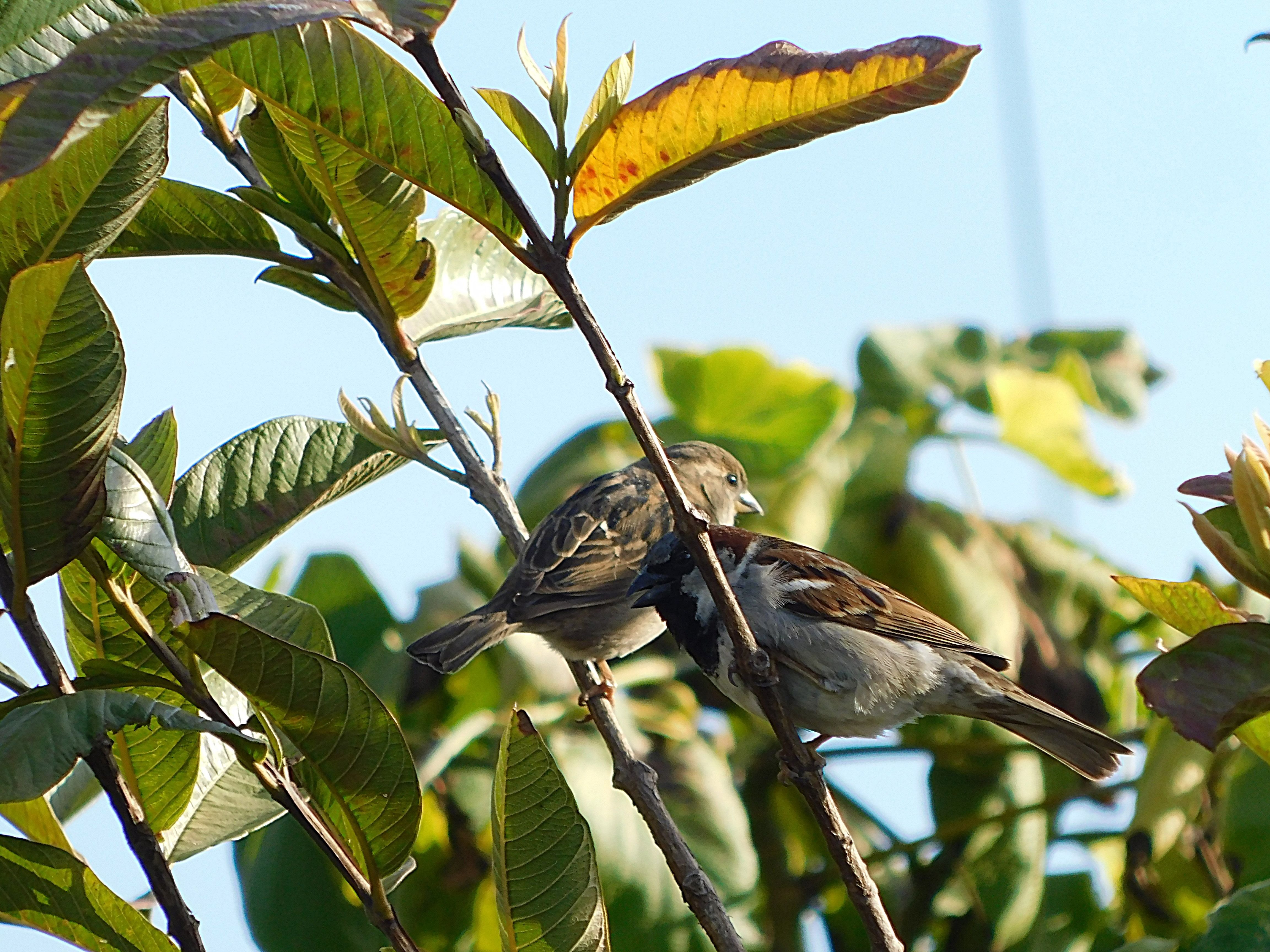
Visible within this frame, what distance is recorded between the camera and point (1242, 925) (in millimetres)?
1306

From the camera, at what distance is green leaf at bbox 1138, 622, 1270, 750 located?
1.00m

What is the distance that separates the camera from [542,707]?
2961 mm

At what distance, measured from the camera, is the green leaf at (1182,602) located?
122 centimetres

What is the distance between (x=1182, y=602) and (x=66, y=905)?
3.54 ft

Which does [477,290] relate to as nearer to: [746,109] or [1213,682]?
[746,109]

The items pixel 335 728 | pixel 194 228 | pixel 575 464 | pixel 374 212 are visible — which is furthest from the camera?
pixel 575 464

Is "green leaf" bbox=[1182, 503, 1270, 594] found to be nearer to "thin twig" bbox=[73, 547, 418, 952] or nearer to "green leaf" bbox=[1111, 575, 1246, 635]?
"green leaf" bbox=[1111, 575, 1246, 635]

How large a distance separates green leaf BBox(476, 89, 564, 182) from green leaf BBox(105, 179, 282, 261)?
51 centimetres

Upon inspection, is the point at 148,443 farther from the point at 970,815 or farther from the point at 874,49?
the point at 970,815

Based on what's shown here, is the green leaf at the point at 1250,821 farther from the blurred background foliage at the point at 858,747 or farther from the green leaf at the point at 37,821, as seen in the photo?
the green leaf at the point at 37,821

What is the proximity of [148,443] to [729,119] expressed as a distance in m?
0.67

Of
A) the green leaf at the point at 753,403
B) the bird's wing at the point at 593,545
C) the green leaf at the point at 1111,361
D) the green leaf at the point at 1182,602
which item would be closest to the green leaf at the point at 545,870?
the green leaf at the point at 1182,602

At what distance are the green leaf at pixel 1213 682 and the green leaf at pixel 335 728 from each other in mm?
667

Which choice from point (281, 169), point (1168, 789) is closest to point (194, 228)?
point (281, 169)
